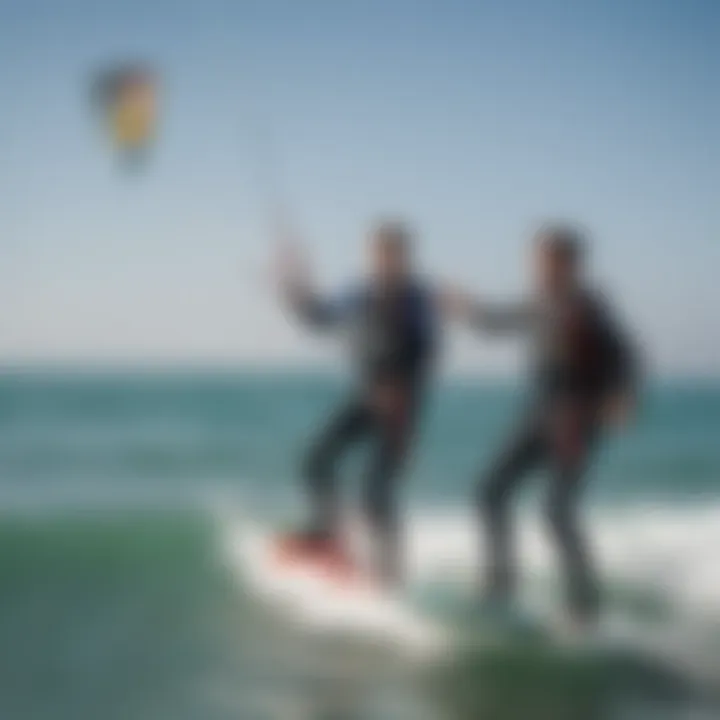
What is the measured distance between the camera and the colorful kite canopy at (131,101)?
233cm

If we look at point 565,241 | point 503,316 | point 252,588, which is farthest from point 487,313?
point 252,588

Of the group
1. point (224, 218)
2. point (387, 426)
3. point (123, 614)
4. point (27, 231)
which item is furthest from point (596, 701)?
point (27, 231)

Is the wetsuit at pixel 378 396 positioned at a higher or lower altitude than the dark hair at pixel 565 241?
lower

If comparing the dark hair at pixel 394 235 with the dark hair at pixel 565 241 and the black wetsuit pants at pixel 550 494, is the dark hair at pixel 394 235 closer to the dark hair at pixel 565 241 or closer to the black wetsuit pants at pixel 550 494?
the dark hair at pixel 565 241

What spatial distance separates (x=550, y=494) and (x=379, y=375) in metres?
0.37

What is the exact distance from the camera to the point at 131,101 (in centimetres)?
232

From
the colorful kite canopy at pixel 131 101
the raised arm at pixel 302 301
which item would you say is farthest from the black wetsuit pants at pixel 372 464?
the colorful kite canopy at pixel 131 101

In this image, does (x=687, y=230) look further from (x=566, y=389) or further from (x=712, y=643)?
(x=712, y=643)

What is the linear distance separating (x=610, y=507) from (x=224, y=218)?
2.84 feet

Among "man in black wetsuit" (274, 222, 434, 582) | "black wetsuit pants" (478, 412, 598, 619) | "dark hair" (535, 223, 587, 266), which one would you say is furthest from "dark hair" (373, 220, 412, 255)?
"black wetsuit pants" (478, 412, 598, 619)

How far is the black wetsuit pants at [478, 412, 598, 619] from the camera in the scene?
7.70ft

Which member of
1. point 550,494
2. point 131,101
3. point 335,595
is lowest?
point 335,595

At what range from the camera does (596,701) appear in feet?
7.62

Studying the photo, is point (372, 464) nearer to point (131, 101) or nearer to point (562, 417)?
point (562, 417)
